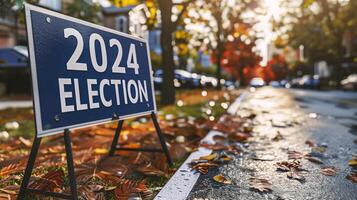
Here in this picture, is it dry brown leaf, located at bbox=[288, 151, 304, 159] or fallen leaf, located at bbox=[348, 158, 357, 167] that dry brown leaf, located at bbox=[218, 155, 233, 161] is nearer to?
dry brown leaf, located at bbox=[288, 151, 304, 159]

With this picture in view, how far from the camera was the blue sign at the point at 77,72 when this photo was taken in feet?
7.36

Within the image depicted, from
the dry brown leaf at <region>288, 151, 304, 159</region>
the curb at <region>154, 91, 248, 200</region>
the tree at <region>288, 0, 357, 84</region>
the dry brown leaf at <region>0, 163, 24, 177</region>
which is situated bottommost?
the dry brown leaf at <region>288, 151, 304, 159</region>

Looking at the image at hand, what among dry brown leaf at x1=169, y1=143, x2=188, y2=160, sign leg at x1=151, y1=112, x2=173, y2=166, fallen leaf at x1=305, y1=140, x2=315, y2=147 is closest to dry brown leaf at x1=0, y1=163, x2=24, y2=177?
sign leg at x1=151, y1=112, x2=173, y2=166

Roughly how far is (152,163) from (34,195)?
1355 millimetres

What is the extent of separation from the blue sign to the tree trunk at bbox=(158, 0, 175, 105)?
7.75 meters

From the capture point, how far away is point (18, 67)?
18797mm

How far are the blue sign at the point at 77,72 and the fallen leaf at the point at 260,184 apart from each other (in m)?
1.25

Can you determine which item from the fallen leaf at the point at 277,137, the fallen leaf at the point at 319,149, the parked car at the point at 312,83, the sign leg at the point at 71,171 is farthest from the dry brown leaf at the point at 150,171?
the parked car at the point at 312,83

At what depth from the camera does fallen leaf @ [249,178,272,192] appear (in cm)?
291

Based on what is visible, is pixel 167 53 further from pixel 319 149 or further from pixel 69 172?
pixel 69 172

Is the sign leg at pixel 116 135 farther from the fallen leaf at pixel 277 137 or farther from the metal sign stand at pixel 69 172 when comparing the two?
the fallen leaf at pixel 277 137

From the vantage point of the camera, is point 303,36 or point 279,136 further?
point 303,36

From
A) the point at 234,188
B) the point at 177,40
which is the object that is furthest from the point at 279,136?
the point at 177,40

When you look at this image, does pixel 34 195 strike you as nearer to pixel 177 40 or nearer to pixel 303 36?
pixel 177 40
